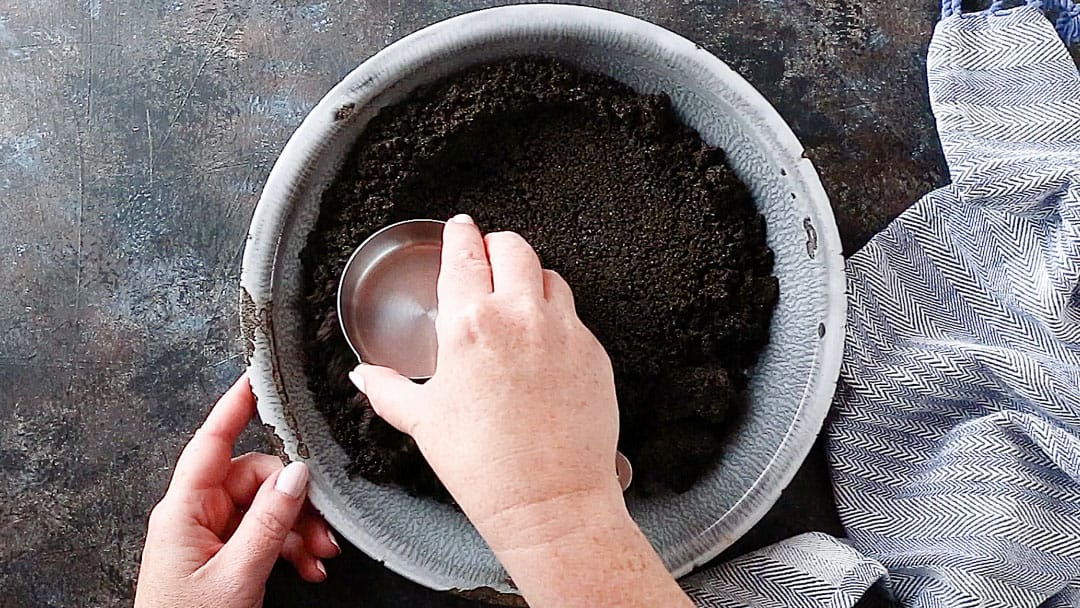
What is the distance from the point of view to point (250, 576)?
842mm

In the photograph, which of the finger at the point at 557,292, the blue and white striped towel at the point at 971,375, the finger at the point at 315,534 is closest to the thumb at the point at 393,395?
the finger at the point at 557,292

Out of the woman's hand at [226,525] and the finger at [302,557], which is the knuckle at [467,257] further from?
the finger at [302,557]

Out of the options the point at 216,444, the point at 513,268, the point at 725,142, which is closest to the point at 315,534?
the point at 216,444

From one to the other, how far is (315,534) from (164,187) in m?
0.40

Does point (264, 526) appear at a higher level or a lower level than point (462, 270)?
lower

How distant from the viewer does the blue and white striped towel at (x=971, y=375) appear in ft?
2.92

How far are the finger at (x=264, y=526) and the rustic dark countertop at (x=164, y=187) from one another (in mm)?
153

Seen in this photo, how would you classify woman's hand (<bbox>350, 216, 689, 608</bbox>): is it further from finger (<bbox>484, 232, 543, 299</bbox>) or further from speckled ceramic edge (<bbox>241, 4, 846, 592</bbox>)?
speckled ceramic edge (<bbox>241, 4, 846, 592</bbox>)

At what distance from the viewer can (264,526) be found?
84 centimetres

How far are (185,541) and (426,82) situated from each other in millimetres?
468

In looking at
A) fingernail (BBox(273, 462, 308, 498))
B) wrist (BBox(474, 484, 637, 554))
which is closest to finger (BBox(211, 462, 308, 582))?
fingernail (BBox(273, 462, 308, 498))

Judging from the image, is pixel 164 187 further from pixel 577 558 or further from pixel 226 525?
pixel 577 558

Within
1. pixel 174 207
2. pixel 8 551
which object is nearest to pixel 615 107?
pixel 174 207

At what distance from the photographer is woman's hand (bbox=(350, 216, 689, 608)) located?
65 cm
